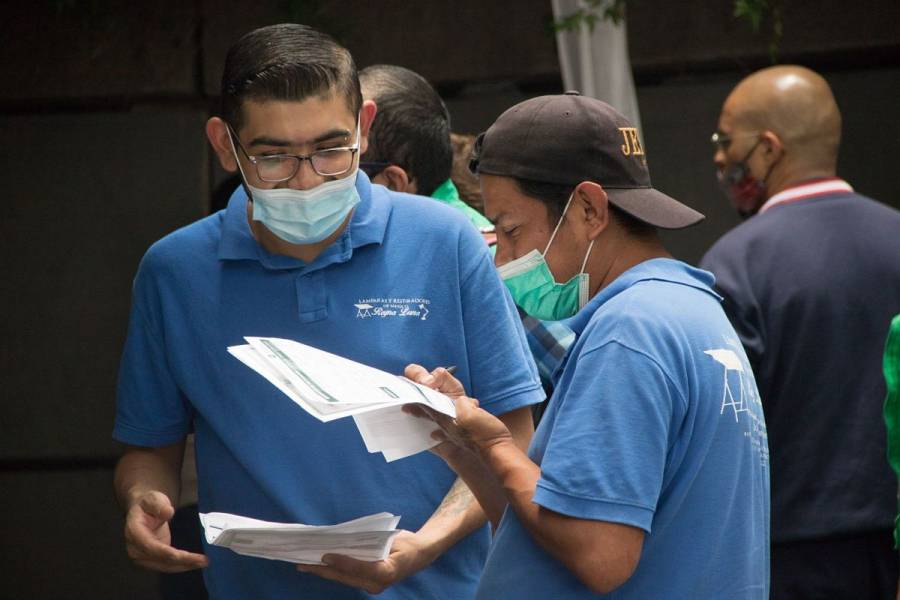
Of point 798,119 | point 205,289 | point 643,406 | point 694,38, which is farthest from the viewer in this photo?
point 694,38

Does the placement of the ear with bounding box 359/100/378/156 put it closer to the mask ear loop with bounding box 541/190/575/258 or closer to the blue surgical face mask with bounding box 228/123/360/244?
the blue surgical face mask with bounding box 228/123/360/244

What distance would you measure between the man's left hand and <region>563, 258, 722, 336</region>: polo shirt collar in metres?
0.47

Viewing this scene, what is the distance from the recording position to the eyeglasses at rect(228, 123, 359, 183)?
238 cm

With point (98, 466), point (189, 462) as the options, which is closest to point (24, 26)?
point (98, 466)

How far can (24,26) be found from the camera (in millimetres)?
4883

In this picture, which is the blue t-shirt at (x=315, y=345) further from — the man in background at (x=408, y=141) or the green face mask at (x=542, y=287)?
the man in background at (x=408, y=141)

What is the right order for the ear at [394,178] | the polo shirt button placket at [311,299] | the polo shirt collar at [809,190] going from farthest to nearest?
the polo shirt collar at [809,190]
the ear at [394,178]
the polo shirt button placket at [311,299]

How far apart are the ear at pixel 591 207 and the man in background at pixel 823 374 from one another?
5.41ft

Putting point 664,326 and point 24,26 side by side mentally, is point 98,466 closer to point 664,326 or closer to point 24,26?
point 24,26

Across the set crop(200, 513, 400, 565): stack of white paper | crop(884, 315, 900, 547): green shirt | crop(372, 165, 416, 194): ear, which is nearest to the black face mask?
crop(372, 165, 416, 194): ear

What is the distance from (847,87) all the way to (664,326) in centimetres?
327

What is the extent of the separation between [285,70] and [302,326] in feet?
1.51

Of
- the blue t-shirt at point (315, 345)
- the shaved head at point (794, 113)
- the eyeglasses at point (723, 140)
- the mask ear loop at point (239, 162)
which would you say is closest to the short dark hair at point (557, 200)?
the blue t-shirt at point (315, 345)

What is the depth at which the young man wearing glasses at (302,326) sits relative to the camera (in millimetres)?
2309
